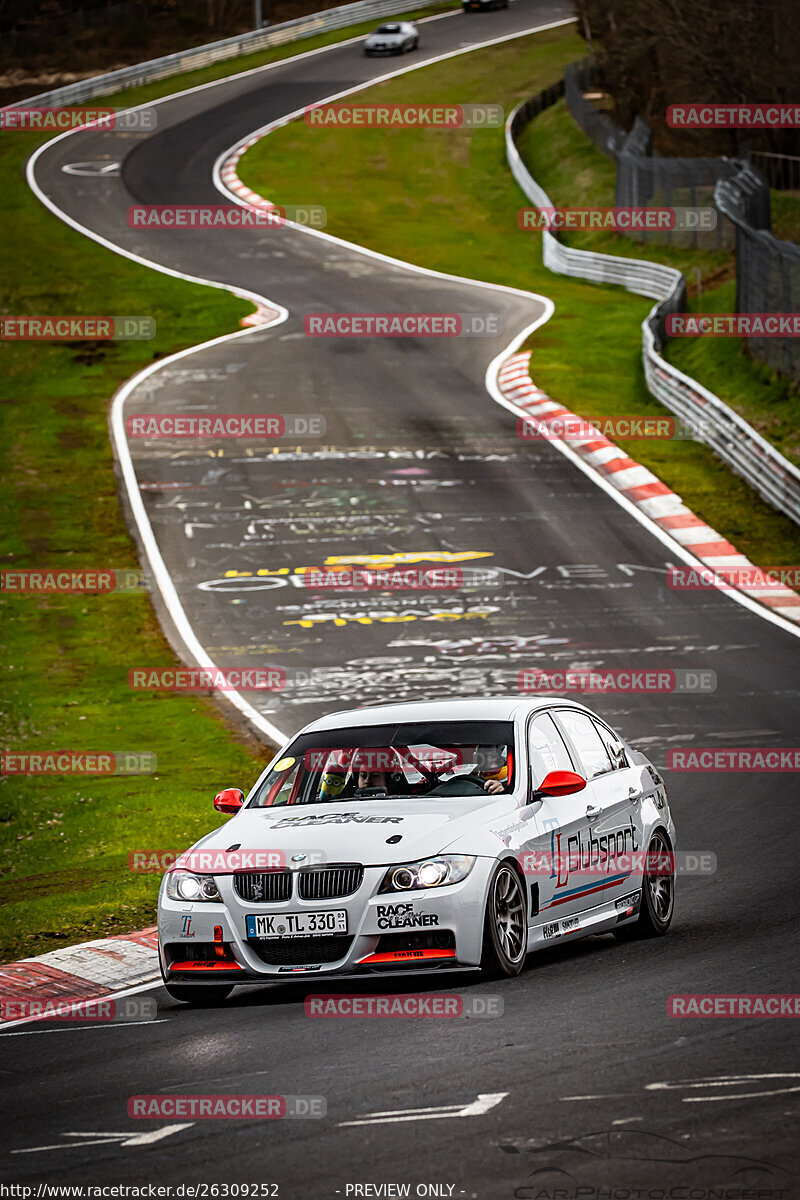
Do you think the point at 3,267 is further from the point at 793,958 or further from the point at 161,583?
the point at 793,958

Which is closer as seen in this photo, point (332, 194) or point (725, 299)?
point (725, 299)

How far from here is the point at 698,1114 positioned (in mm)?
6477

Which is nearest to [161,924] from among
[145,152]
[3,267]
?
[3,267]

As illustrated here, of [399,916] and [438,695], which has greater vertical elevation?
[399,916]

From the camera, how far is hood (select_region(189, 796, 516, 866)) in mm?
8891

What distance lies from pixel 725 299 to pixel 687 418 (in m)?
8.92

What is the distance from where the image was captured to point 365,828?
9.12 m

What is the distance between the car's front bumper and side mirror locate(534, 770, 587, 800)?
0.86m

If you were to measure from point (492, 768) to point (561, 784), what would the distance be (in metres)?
0.47
